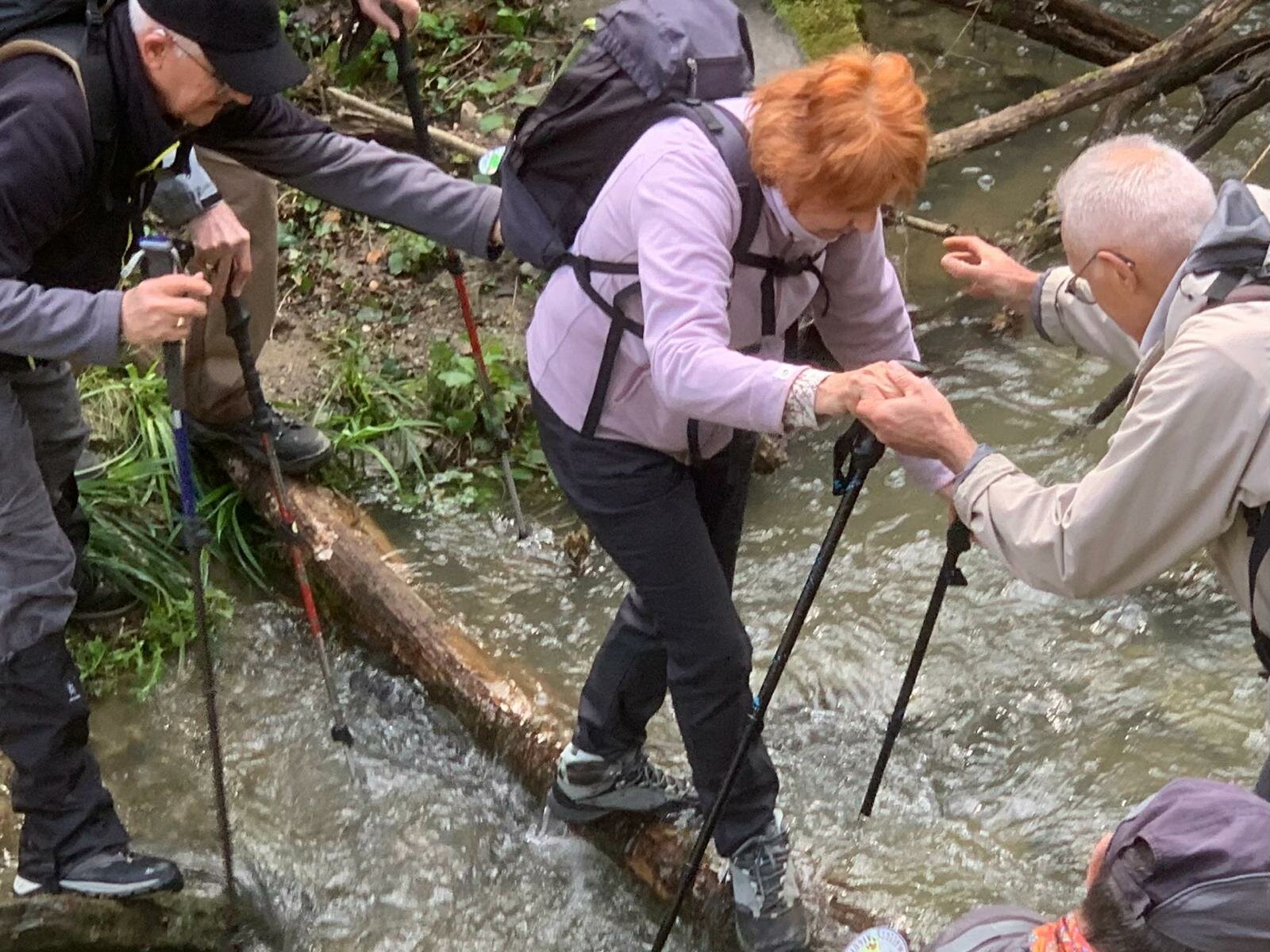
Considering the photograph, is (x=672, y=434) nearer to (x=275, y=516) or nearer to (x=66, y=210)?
(x=66, y=210)

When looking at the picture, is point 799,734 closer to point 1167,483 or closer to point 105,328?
point 1167,483

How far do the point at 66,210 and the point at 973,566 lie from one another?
3.47 meters

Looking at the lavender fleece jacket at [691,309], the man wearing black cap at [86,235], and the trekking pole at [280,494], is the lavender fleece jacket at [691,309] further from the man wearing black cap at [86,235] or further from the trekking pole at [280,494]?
the trekking pole at [280,494]

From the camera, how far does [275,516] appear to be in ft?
14.5

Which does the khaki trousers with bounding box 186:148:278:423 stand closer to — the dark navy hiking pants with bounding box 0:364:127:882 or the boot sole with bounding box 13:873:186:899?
the dark navy hiking pants with bounding box 0:364:127:882

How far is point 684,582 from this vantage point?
2896mm

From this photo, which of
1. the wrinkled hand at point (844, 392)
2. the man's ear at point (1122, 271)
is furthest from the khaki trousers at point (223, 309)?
the man's ear at point (1122, 271)

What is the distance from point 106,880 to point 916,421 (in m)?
2.40

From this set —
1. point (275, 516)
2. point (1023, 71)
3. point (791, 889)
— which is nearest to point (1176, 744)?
point (791, 889)

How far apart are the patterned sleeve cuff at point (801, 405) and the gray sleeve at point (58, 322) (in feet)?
4.85

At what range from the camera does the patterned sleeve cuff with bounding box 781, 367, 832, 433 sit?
2.44 meters

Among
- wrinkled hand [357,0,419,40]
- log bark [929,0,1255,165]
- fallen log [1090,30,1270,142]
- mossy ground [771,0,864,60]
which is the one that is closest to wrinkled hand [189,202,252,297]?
wrinkled hand [357,0,419,40]

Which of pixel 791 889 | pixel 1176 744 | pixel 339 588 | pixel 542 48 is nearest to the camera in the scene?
pixel 791 889

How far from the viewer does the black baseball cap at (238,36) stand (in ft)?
8.72
